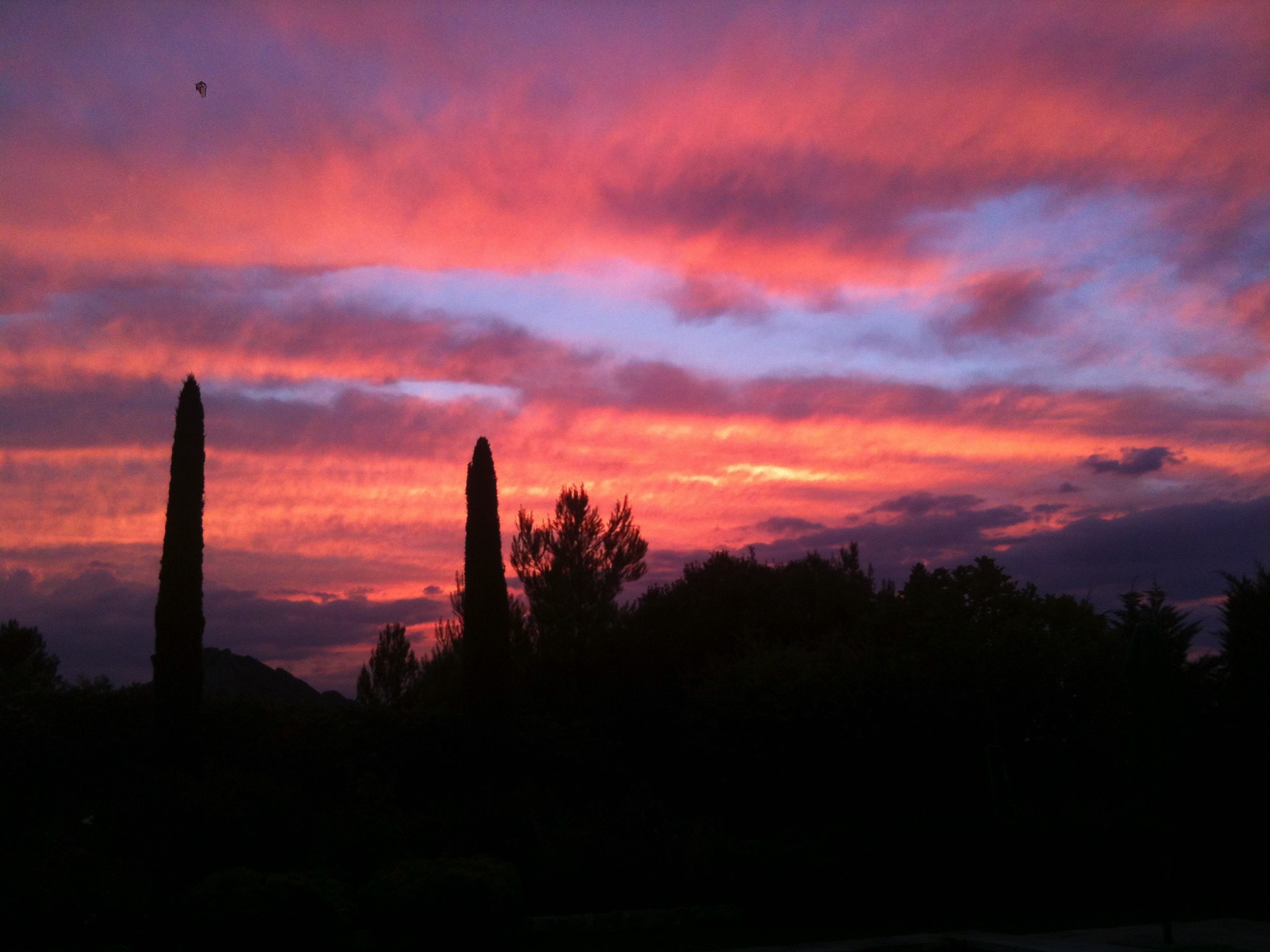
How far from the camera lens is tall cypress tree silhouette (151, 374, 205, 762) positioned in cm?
2016

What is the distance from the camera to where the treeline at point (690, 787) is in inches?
404

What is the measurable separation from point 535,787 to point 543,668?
35.8 feet

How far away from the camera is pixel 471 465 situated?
26.7 m

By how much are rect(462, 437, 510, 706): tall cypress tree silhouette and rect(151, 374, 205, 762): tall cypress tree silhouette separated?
6.12 metres

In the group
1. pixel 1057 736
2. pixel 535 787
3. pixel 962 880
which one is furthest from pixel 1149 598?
pixel 535 787

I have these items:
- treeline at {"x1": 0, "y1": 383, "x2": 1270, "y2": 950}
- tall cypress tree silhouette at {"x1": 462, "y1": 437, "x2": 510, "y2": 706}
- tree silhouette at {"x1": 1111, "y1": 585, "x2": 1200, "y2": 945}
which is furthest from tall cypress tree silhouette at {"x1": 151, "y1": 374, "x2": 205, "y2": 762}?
tree silhouette at {"x1": 1111, "y1": 585, "x2": 1200, "y2": 945}

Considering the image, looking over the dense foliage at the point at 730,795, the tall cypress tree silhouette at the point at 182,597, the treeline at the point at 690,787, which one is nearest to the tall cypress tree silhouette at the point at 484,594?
the treeline at the point at 690,787

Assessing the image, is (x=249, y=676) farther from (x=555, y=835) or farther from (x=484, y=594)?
(x=555, y=835)

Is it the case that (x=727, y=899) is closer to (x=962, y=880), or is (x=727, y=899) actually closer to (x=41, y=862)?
(x=962, y=880)

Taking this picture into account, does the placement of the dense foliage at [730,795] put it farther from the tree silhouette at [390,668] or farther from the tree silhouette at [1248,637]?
the tree silhouette at [390,668]

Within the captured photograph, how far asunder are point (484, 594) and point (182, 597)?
278 inches

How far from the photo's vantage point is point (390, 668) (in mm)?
39594

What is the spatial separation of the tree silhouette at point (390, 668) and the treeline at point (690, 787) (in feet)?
29.1

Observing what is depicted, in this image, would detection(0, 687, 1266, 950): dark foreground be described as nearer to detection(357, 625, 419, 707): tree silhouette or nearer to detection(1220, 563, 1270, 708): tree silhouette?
detection(1220, 563, 1270, 708): tree silhouette
